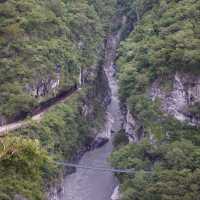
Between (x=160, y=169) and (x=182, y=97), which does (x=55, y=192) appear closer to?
(x=160, y=169)

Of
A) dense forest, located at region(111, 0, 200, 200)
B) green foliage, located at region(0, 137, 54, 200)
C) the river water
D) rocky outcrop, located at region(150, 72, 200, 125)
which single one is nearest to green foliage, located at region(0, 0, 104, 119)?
dense forest, located at region(111, 0, 200, 200)

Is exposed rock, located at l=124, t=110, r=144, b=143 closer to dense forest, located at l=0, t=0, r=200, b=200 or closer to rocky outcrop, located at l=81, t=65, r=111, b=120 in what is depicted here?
dense forest, located at l=0, t=0, r=200, b=200

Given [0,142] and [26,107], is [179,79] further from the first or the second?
[0,142]

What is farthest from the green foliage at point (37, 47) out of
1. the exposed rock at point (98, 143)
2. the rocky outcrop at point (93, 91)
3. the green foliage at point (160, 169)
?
the green foliage at point (160, 169)


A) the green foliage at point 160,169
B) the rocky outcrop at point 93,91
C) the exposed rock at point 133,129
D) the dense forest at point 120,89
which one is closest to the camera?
the green foliage at point 160,169

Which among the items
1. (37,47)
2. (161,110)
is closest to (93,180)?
(161,110)

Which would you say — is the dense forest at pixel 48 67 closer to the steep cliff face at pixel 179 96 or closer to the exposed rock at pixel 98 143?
the exposed rock at pixel 98 143

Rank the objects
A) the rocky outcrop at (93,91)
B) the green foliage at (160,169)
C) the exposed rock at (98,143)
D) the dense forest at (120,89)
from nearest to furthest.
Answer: the green foliage at (160,169) < the dense forest at (120,89) < the exposed rock at (98,143) < the rocky outcrop at (93,91)

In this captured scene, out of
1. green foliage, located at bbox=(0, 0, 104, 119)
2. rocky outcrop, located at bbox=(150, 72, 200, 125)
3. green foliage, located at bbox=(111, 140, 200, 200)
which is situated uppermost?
green foliage, located at bbox=(0, 0, 104, 119)

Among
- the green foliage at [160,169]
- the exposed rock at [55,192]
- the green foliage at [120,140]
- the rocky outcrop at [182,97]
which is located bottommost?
the exposed rock at [55,192]
